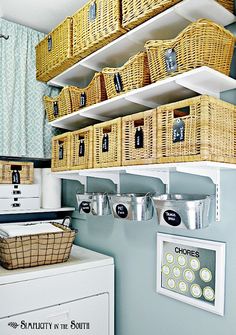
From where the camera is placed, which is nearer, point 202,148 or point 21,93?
point 202,148

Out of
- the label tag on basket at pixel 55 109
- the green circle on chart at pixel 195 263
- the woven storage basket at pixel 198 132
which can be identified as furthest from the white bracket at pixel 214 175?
the label tag on basket at pixel 55 109

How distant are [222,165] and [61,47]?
1.52m

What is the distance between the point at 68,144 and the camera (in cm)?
227

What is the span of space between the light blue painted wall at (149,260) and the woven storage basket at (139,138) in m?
0.31

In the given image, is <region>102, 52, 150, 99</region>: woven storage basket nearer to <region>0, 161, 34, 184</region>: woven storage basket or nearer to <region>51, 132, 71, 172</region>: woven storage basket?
<region>51, 132, 71, 172</region>: woven storage basket

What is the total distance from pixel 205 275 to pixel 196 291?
12 centimetres

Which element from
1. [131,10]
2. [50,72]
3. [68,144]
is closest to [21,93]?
[50,72]

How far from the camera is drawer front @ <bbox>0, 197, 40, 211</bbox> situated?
239 centimetres

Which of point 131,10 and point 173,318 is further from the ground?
point 131,10

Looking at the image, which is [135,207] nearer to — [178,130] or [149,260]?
[149,260]

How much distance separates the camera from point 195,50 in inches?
53.2

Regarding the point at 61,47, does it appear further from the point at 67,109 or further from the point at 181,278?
the point at 181,278

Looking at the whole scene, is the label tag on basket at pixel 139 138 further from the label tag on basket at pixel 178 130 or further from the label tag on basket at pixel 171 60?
the label tag on basket at pixel 171 60

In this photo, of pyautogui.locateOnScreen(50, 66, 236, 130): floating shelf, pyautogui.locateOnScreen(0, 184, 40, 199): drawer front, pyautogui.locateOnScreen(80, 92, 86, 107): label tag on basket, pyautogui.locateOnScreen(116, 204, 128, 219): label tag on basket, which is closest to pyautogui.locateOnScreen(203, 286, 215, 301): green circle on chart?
pyautogui.locateOnScreen(116, 204, 128, 219): label tag on basket
